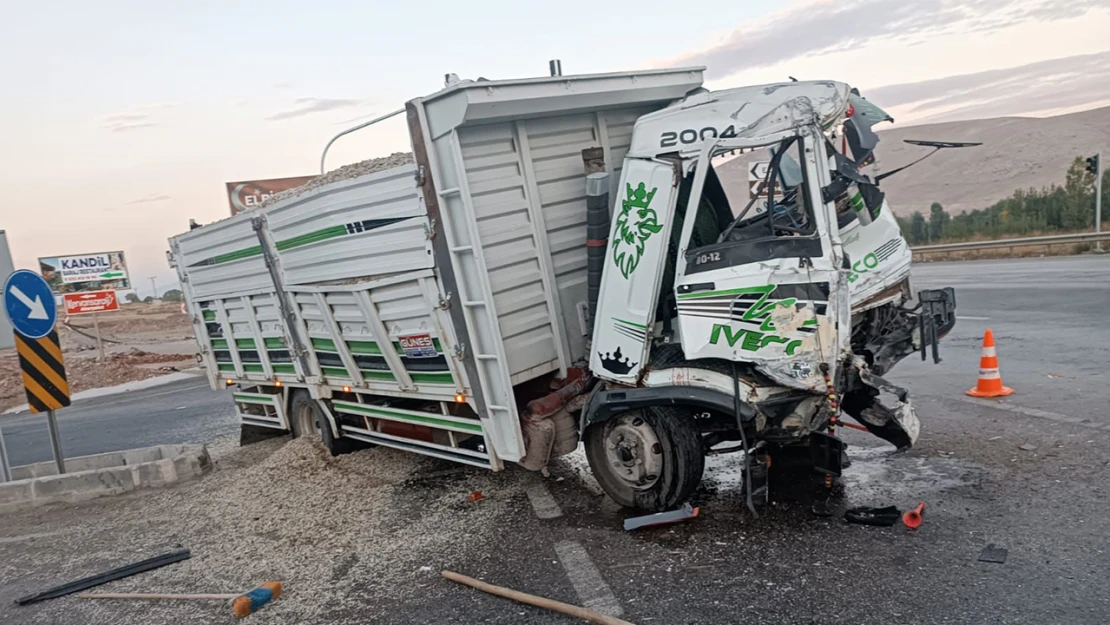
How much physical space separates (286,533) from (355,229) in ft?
7.69

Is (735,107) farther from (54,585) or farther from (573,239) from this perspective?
(54,585)

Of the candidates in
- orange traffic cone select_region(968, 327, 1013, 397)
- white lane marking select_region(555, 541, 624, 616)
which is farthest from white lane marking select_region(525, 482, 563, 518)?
orange traffic cone select_region(968, 327, 1013, 397)

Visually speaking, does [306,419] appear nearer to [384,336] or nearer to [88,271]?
[384,336]

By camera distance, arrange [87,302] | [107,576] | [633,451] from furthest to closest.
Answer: [87,302] < [107,576] < [633,451]

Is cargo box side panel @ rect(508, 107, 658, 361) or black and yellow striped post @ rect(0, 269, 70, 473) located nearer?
cargo box side panel @ rect(508, 107, 658, 361)

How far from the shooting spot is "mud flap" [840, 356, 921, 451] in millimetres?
4672

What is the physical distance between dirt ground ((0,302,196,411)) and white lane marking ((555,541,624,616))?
1259 cm

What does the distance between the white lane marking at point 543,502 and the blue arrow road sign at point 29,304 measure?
5261 millimetres

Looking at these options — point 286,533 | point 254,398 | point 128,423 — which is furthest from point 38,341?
point 128,423

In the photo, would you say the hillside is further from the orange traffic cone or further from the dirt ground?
the orange traffic cone

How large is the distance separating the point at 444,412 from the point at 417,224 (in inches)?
61.6

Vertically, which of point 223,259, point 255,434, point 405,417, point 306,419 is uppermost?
point 223,259

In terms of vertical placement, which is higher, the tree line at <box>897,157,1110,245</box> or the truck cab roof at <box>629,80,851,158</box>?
the truck cab roof at <box>629,80,851,158</box>

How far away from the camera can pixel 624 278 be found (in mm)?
5098
